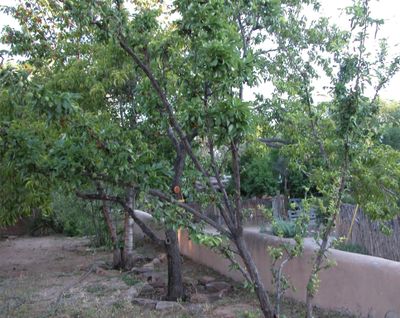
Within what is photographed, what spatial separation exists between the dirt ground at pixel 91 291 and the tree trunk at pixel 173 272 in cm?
30

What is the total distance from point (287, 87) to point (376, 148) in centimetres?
154

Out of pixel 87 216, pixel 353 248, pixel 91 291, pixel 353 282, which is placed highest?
pixel 87 216

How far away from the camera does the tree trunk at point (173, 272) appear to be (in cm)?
834

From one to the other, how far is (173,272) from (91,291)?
1713 mm

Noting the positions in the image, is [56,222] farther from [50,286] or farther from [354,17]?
[354,17]

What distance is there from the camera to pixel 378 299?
661 centimetres

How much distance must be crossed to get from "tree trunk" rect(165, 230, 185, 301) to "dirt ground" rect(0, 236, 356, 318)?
298mm

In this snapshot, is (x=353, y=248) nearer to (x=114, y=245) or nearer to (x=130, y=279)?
(x=130, y=279)

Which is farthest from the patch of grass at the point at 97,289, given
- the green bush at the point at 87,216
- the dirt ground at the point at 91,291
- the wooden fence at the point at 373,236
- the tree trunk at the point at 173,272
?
the wooden fence at the point at 373,236

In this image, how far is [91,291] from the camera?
916cm

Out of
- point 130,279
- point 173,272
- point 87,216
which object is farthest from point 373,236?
point 87,216

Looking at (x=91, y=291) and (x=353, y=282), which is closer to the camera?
(x=353, y=282)

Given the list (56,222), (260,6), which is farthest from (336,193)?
(56,222)

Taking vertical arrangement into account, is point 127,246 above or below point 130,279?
above
